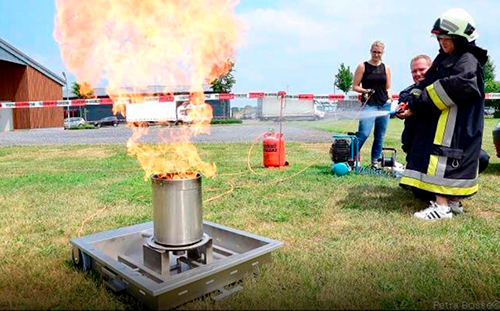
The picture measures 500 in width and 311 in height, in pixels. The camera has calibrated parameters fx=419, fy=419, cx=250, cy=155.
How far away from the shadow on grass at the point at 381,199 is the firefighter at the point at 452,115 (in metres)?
0.44

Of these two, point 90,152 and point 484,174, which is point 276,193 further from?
point 90,152

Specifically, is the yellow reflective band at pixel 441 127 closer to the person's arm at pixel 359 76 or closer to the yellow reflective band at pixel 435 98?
the yellow reflective band at pixel 435 98

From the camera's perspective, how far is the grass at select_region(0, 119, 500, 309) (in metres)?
2.66

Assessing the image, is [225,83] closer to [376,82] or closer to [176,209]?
[376,82]

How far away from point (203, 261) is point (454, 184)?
2679 mm

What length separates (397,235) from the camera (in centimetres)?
384

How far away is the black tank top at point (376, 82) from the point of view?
7156mm

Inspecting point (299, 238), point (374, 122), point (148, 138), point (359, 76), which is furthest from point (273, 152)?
point (148, 138)

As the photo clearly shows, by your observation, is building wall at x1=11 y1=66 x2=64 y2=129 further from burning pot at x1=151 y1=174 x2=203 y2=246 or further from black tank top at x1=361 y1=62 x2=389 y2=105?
burning pot at x1=151 y1=174 x2=203 y2=246

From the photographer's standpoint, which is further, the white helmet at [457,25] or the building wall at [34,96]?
the building wall at [34,96]

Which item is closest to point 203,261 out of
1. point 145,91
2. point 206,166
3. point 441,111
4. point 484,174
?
point 206,166

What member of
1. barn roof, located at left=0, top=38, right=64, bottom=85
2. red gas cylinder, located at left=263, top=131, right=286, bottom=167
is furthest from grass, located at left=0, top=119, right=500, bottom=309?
barn roof, located at left=0, top=38, right=64, bottom=85

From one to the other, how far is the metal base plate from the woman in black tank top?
436 centimetres

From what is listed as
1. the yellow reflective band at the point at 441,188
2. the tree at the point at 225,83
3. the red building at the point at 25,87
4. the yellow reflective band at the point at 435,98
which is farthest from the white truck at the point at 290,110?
the yellow reflective band at the point at 435,98
